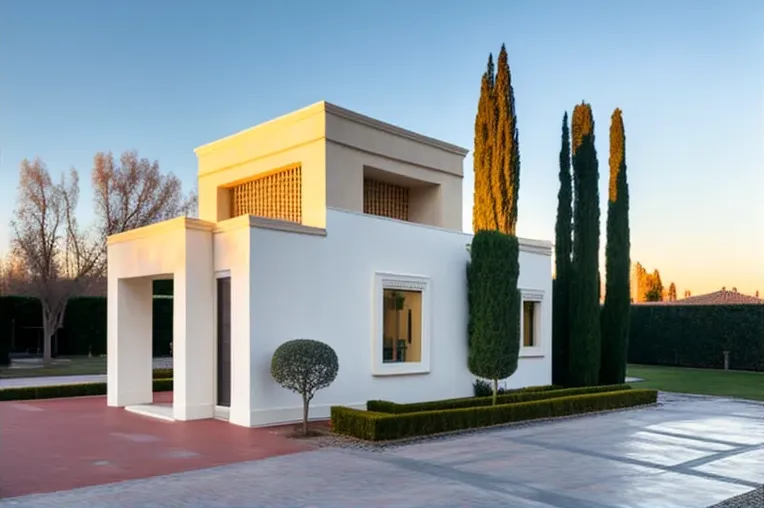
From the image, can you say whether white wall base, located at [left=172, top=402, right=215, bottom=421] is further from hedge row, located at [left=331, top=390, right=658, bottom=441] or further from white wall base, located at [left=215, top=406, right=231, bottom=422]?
hedge row, located at [left=331, top=390, right=658, bottom=441]

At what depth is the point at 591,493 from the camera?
7.18 m

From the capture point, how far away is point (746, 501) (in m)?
6.87

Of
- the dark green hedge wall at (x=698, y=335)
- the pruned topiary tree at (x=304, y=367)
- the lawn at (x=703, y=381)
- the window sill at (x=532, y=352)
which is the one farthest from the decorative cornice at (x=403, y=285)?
the dark green hedge wall at (x=698, y=335)

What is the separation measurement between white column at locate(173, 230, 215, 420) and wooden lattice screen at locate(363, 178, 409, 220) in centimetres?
476

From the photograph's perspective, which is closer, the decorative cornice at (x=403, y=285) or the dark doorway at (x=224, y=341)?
the dark doorway at (x=224, y=341)

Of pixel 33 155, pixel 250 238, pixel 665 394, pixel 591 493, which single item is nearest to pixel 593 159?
pixel 665 394

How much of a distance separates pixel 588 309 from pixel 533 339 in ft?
5.94

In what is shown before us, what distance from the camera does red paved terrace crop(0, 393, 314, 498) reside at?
765 centimetres

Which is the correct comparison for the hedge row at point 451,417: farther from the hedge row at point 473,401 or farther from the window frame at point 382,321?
the window frame at point 382,321

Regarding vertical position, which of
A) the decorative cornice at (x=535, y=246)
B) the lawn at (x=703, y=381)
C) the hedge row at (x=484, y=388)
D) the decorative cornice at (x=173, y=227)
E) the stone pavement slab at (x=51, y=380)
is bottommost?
the lawn at (x=703, y=381)

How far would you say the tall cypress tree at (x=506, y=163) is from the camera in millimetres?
16906

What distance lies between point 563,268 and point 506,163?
3.79 m

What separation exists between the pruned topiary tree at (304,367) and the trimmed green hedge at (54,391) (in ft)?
23.4

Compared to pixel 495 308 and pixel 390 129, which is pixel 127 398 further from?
pixel 390 129
